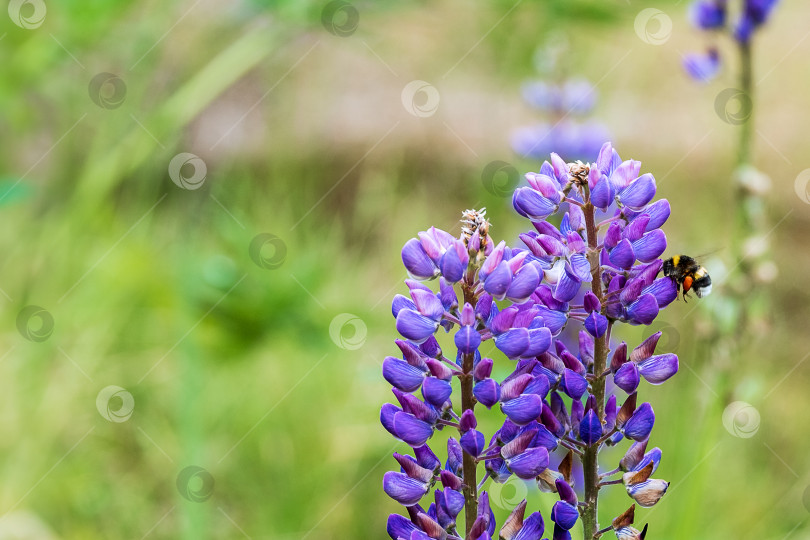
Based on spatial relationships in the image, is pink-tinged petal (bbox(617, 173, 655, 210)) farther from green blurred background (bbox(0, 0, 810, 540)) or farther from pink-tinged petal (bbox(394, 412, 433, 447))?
green blurred background (bbox(0, 0, 810, 540))

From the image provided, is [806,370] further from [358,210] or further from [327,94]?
[327,94]

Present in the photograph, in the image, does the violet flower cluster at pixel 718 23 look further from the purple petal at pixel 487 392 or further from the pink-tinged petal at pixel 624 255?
the purple petal at pixel 487 392

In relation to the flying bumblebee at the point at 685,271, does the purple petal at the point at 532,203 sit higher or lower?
lower

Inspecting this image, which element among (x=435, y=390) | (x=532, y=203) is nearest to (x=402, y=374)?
(x=435, y=390)

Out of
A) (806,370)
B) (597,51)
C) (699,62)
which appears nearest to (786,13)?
(597,51)

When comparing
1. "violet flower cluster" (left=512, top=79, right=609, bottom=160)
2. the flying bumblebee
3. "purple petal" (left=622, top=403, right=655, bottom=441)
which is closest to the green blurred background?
"violet flower cluster" (left=512, top=79, right=609, bottom=160)

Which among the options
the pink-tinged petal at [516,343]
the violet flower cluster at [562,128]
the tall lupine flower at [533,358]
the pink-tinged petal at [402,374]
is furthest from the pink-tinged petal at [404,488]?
the violet flower cluster at [562,128]

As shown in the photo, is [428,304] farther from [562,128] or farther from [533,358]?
[562,128]
